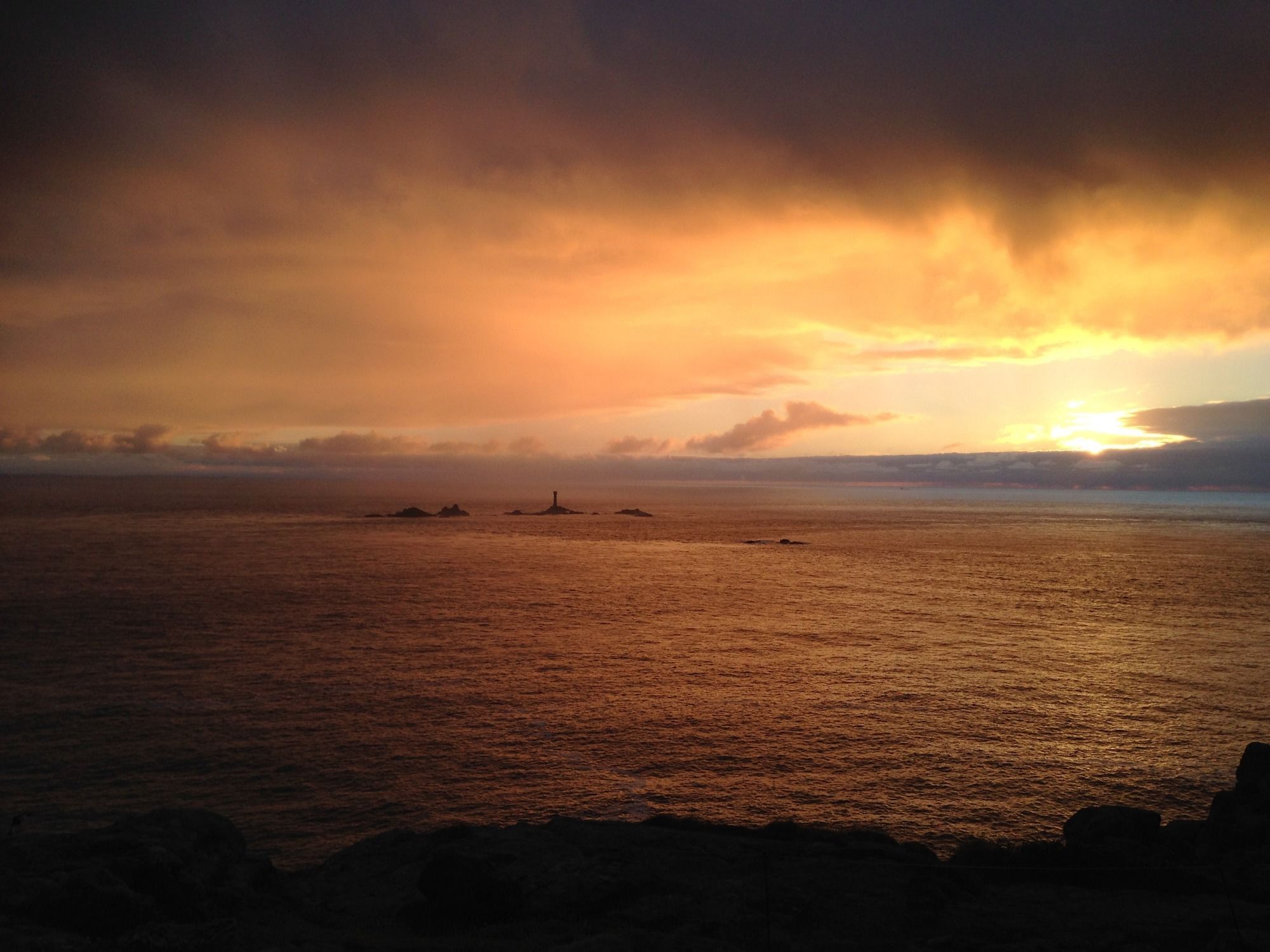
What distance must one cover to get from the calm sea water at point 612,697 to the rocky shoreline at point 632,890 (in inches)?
221

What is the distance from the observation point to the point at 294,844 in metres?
23.7

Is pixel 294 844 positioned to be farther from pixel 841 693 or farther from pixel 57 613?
pixel 57 613

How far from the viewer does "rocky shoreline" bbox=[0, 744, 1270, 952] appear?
14.3 metres

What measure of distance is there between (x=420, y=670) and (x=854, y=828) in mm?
31080

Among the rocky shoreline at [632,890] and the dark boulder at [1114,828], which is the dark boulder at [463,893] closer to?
the rocky shoreline at [632,890]

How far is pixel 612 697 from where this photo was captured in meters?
39.8

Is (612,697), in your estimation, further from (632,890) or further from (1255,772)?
(1255,772)

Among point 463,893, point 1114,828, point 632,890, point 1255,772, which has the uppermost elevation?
point 463,893

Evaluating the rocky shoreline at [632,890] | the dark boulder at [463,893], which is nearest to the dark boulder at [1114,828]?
the rocky shoreline at [632,890]

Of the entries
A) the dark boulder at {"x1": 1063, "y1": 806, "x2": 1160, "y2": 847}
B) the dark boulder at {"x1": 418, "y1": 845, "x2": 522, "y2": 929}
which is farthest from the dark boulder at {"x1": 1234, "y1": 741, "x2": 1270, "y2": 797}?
the dark boulder at {"x1": 418, "y1": 845, "x2": 522, "y2": 929}

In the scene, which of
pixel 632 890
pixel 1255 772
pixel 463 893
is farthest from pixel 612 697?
pixel 1255 772

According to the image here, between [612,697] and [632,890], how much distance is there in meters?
22.9

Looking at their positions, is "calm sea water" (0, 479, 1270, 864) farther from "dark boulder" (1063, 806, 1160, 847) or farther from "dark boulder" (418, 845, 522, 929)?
"dark boulder" (418, 845, 522, 929)

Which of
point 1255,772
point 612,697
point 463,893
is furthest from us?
point 612,697
